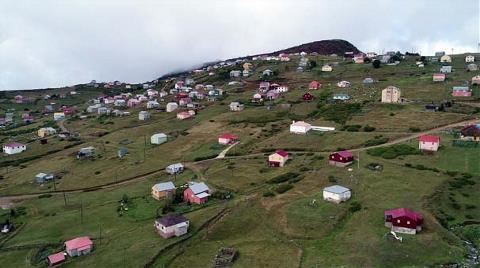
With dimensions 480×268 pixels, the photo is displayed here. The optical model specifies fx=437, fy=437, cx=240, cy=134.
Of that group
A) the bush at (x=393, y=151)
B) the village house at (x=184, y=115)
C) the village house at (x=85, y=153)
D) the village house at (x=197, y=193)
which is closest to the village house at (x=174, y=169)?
the village house at (x=197, y=193)

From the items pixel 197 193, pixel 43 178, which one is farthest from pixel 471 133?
pixel 43 178

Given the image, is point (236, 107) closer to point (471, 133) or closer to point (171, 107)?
point (171, 107)

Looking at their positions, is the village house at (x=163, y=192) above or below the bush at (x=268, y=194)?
below

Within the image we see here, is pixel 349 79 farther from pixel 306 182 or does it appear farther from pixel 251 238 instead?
pixel 251 238

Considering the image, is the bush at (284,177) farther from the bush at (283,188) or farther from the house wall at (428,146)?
the house wall at (428,146)

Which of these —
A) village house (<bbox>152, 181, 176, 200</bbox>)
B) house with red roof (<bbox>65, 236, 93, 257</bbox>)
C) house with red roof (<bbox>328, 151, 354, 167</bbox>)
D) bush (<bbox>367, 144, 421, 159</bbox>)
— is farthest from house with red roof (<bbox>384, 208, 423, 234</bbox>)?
house with red roof (<bbox>65, 236, 93, 257</bbox>)

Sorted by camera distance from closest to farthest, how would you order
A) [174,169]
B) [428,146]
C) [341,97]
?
[428,146]
[174,169]
[341,97]
